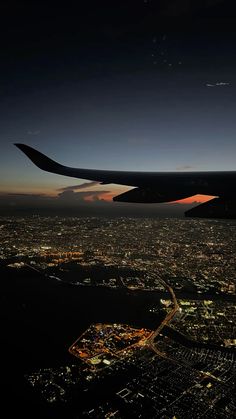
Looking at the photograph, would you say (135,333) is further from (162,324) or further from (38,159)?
(38,159)

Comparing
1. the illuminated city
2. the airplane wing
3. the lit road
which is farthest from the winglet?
the lit road

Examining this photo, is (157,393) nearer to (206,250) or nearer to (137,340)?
(137,340)

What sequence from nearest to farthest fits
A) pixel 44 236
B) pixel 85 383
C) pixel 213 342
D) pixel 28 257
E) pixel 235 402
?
pixel 235 402 → pixel 85 383 → pixel 213 342 → pixel 28 257 → pixel 44 236

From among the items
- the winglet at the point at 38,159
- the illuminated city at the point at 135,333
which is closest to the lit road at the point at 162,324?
the illuminated city at the point at 135,333

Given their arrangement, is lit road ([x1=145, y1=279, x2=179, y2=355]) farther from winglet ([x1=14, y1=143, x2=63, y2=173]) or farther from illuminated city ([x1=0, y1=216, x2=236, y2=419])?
winglet ([x1=14, y1=143, x2=63, y2=173])

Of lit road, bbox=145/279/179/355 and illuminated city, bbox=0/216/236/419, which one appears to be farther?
lit road, bbox=145/279/179/355

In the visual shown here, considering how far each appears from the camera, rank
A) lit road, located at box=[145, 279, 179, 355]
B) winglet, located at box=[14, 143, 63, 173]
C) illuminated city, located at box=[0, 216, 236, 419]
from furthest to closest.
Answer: lit road, located at box=[145, 279, 179, 355] < illuminated city, located at box=[0, 216, 236, 419] < winglet, located at box=[14, 143, 63, 173]

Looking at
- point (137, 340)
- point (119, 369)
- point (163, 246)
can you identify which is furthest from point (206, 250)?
point (119, 369)

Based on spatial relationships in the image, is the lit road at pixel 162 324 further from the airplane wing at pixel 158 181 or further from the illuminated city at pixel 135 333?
the airplane wing at pixel 158 181
